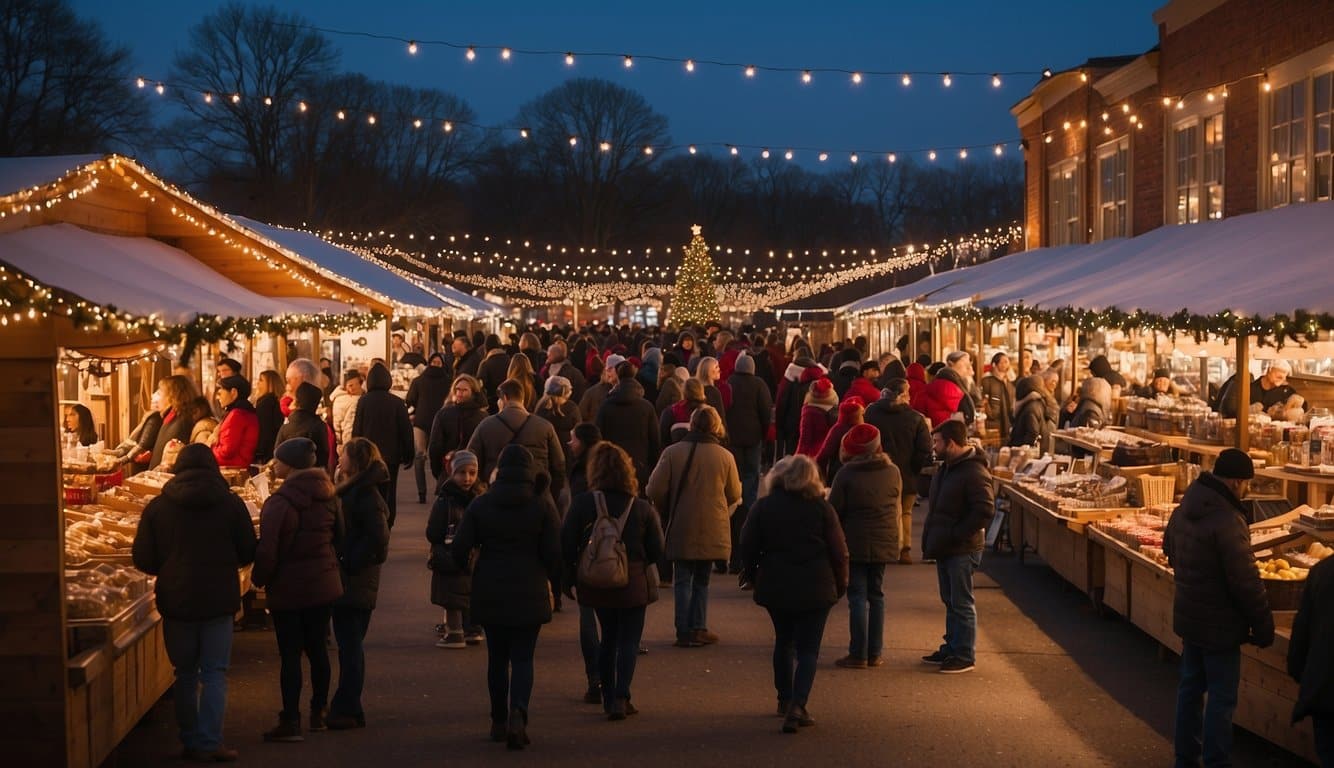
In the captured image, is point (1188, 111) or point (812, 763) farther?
point (1188, 111)

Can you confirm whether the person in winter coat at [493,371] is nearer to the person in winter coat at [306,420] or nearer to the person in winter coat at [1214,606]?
the person in winter coat at [306,420]

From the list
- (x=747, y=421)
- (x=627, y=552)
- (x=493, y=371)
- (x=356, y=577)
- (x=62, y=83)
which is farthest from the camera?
(x=62, y=83)

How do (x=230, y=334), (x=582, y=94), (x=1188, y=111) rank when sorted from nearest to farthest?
(x=230, y=334)
(x=1188, y=111)
(x=582, y=94)

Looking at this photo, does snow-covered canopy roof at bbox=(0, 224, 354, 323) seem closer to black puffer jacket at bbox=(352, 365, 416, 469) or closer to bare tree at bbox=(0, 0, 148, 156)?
black puffer jacket at bbox=(352, 365, 416, 469)

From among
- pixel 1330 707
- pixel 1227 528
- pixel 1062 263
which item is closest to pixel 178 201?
pixel 1227 528

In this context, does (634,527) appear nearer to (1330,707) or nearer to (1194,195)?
(1330,707)

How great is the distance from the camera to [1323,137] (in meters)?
15.2

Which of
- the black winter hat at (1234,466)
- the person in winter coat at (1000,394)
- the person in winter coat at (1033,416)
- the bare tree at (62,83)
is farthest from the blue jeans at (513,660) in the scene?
the bare tree at (62,83)

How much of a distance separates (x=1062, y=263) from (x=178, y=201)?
12.5 m

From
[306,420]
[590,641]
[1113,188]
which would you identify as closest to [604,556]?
[590,641]

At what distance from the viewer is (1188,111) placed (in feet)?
63.7

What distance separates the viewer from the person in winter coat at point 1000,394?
17.8m

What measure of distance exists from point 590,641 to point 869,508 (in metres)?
1.96

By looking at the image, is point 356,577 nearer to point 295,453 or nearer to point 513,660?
point 295,453
